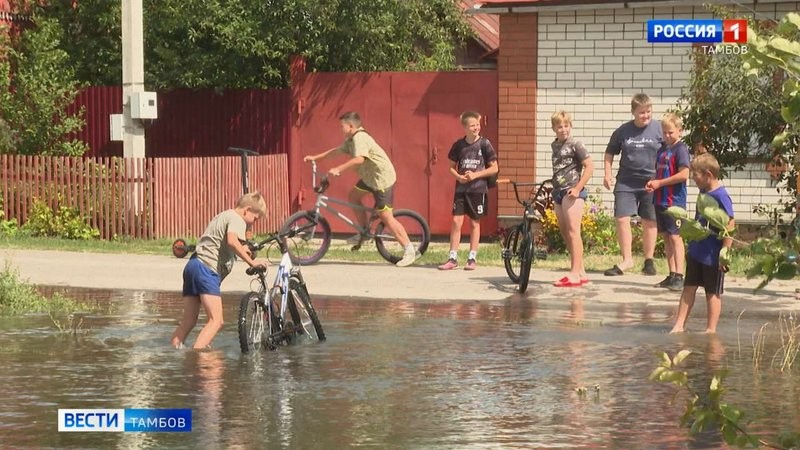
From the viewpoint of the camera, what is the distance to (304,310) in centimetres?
1184

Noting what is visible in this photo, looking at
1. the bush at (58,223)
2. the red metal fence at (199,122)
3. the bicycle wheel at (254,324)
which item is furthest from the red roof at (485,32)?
the bicycle wheel at (254,324)

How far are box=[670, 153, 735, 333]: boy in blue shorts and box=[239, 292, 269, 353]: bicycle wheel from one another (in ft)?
11.0

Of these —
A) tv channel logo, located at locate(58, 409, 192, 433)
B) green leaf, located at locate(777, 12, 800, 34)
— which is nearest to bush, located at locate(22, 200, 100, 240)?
tv channel logo, located at locate(58, 409, 192, 433)

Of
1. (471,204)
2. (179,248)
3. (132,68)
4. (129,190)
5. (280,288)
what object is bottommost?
(280,288)

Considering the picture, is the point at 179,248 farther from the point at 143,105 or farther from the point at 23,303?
the point at 143,105

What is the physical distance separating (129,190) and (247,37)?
277cm

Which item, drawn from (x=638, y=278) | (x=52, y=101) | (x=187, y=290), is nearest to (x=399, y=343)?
(x=187, y=290)

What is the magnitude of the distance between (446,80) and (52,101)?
5.92 metres

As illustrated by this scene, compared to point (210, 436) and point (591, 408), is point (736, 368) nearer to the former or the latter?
point (591, 408)

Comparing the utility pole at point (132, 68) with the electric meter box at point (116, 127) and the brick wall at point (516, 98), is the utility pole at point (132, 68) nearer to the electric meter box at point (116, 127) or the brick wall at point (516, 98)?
the electric meter box at point (116, 127)

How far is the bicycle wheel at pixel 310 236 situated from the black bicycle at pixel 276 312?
198 inches

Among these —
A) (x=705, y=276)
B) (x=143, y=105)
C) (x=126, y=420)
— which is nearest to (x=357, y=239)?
(x=143, y=105)

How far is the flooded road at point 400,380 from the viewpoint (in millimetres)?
8320

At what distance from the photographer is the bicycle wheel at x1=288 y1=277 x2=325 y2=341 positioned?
11.6 m
